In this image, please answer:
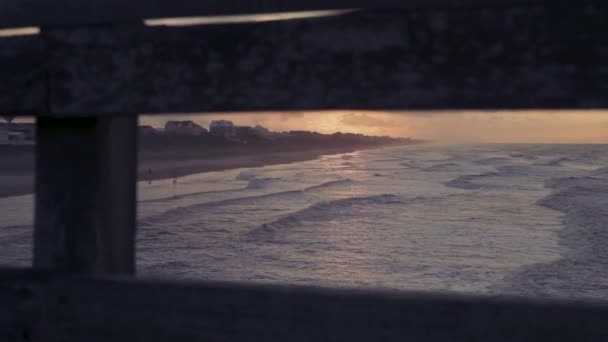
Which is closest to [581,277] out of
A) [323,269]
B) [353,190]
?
[323,269]

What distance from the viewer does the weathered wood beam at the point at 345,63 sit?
1413mm

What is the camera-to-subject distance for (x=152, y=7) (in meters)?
1.71

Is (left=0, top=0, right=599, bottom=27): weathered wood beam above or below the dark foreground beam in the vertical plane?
above

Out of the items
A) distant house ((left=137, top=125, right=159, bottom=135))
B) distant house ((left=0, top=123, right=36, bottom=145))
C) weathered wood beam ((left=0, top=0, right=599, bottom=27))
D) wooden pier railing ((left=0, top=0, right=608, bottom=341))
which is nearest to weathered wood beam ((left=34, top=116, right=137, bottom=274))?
wooden pier railing ((left=0, top=0, right=608, bottom=341))

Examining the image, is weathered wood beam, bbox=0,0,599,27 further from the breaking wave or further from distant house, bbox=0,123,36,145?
distant house, bbox=0,123,36,145

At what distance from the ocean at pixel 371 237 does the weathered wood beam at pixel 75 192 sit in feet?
11.4

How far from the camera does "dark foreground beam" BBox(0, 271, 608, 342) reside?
1498 mm

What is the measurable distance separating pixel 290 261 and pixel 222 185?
13420 millimetres

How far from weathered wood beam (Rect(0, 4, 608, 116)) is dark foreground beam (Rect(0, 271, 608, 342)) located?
0.52 metres

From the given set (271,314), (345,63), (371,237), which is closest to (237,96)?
(345,63)

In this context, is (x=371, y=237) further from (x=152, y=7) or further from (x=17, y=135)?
(x=17, y=135)

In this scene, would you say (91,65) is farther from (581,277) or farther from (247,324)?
(581,277)

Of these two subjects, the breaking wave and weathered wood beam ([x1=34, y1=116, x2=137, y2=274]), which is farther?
the breaking wave

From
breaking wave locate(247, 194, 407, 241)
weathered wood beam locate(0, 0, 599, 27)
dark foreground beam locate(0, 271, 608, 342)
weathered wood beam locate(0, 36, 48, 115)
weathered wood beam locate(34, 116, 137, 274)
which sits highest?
weathered wood beam locate(0, 0, 599, 27)
